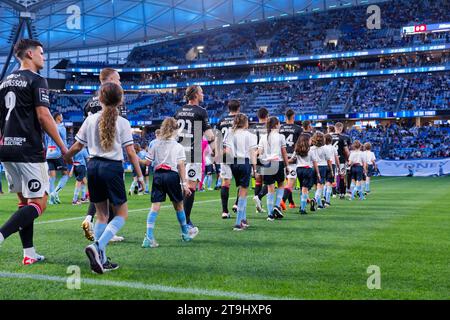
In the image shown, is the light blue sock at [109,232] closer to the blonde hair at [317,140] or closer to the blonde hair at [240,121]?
the blonde hair at [240,121]

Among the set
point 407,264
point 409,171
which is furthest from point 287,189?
point 409,171

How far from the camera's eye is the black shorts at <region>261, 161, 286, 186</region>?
11031mm

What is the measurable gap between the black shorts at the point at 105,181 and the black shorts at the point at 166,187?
1.73 metres

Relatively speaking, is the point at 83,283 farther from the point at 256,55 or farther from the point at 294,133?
the point at 256,55

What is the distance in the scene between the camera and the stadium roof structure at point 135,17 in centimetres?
6606

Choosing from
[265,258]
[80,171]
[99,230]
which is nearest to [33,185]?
[99,230]

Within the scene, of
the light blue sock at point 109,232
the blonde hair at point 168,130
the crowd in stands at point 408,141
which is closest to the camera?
the light blue sock at point 109,232

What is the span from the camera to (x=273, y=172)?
1107 centimetres

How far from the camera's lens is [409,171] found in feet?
117

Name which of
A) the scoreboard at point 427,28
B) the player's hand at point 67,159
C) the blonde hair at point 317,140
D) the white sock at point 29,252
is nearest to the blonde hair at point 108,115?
the player's hand at point 67,159

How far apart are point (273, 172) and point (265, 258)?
477 cm

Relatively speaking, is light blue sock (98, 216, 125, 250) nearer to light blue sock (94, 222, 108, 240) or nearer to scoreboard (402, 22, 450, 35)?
light blue sock (94, 222, 108, 240)

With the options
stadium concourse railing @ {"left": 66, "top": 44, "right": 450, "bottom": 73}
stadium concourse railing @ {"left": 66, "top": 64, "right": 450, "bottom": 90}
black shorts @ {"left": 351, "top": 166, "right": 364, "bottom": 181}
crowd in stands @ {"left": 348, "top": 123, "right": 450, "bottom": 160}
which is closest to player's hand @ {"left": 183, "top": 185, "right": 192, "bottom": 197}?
black shorts @ {"left": 351, "top": 166, "right": 364, "bottom": 181}
